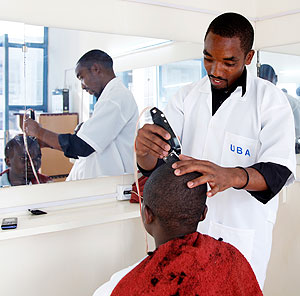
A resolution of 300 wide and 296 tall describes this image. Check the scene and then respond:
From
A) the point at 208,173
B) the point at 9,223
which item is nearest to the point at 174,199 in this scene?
the point at 208,173

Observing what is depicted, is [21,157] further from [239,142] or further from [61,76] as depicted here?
[239,142]

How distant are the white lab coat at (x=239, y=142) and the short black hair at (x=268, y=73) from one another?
2.63ft

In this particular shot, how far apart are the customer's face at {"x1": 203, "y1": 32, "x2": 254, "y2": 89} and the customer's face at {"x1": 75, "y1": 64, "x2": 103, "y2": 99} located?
57 cm

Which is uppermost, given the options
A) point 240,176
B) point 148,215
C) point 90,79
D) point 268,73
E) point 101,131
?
point 268,73

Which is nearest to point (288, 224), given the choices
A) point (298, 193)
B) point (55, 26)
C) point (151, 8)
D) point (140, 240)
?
point (298, 193)

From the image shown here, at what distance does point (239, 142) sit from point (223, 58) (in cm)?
31

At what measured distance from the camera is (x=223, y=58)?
1.35 meters

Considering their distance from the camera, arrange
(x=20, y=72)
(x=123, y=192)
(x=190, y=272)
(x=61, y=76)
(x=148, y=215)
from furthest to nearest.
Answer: (x=123, y=192) < (x=61, y=76) < (x=20, y=72) < (x=148, y=215) < (x=190, y=272)

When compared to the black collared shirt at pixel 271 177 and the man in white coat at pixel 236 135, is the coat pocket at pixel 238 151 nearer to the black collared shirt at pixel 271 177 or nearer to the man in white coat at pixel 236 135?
the man in white coat at pixel 236 135

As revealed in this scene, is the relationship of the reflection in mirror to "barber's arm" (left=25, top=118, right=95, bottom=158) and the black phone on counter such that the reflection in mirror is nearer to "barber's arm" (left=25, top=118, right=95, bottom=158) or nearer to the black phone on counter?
"barber's arm" (left=25, top=118, right=95, bottom=158)

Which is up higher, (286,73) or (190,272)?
(286,73)

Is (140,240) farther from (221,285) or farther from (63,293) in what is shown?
(221,285)

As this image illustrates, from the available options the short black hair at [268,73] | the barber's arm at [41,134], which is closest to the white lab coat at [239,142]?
the barber's arm at [41,134]

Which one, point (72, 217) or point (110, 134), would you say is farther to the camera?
point (110, 134)
